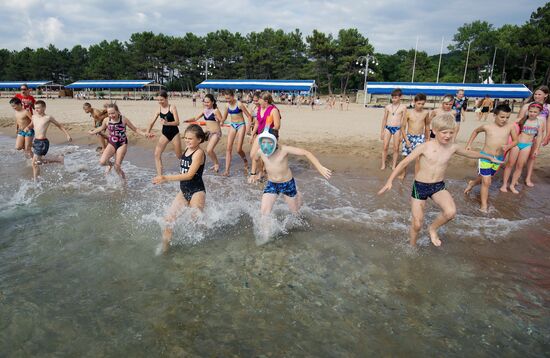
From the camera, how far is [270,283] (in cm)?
384

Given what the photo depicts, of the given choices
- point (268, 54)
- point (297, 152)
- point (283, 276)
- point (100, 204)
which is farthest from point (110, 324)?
point (268, 54)

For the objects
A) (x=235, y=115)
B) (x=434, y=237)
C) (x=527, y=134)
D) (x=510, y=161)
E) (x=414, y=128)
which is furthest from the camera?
(x=235, y=115)

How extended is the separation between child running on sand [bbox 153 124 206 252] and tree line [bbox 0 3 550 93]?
62.9 meters

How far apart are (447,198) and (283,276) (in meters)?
2.22

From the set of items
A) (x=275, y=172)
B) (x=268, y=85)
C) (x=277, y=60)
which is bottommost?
(x=275, y=172)

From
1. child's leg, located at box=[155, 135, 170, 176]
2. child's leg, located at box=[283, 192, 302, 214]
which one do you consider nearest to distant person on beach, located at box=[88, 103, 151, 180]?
child's leg, located at box=[155, 135, 170, 176]

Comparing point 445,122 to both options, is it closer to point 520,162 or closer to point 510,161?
point 510,161

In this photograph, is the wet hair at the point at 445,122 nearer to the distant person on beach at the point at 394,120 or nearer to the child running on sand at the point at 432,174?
the child running on sand at the point at 432,174

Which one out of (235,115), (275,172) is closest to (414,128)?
(235,115)

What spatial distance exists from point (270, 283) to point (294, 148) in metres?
1.86

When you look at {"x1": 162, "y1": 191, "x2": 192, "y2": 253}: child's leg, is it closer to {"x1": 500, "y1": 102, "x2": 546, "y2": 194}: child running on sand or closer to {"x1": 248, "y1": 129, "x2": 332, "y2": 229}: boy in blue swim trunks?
{"x1": 248, "y1": 129, "x2": 332, "y2": 229}: boy in blue swim trunks

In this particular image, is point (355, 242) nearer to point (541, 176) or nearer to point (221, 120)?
point (221, 120)

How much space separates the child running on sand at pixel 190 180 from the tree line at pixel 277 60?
206 feet

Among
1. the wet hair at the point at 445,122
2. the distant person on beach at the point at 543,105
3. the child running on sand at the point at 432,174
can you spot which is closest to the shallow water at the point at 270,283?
the child running on sand at the point at 432,174
